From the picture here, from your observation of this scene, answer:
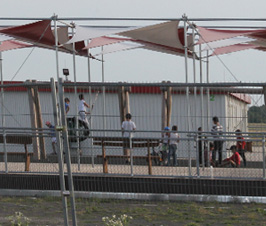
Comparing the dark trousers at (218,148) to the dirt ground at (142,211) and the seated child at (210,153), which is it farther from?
the dirt ground at (142,211)

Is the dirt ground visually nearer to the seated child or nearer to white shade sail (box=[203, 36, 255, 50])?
the seated child

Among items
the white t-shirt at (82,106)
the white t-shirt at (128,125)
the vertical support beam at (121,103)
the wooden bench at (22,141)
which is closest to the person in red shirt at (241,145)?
the white t-shirt at (128,125)

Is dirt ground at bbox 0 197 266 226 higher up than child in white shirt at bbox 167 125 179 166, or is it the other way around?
child in white shirt at bbox 167 125 179 166

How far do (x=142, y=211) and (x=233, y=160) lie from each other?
2.03 metres

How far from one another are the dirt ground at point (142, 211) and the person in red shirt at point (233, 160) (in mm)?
876

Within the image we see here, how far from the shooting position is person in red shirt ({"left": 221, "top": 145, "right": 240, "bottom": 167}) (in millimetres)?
10852

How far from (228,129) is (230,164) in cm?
163

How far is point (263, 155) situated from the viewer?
11297mm

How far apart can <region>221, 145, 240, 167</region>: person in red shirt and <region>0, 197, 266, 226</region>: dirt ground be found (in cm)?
88

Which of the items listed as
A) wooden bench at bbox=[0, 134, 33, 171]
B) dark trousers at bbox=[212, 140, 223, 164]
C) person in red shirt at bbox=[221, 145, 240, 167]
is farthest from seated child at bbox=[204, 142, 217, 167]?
wooden bench at bbox=[0, 134, 33, 171]

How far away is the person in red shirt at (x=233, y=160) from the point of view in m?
10.9

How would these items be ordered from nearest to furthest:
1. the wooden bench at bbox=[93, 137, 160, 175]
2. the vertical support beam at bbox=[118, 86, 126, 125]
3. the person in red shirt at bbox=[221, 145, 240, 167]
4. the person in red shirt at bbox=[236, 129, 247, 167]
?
the person in red shirt at bbox=[221, 145, 240, 167] < the person in red shirt at bbox=[236, 129, 247, 167] < the wooden bench at bbox=[93, 137, 160, 175] < the vertical support beam at bbox=[118, 86, 126, 125]

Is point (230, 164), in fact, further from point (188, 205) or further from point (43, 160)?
point (43, 160)

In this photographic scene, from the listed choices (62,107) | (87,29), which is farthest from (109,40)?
(62,107)
